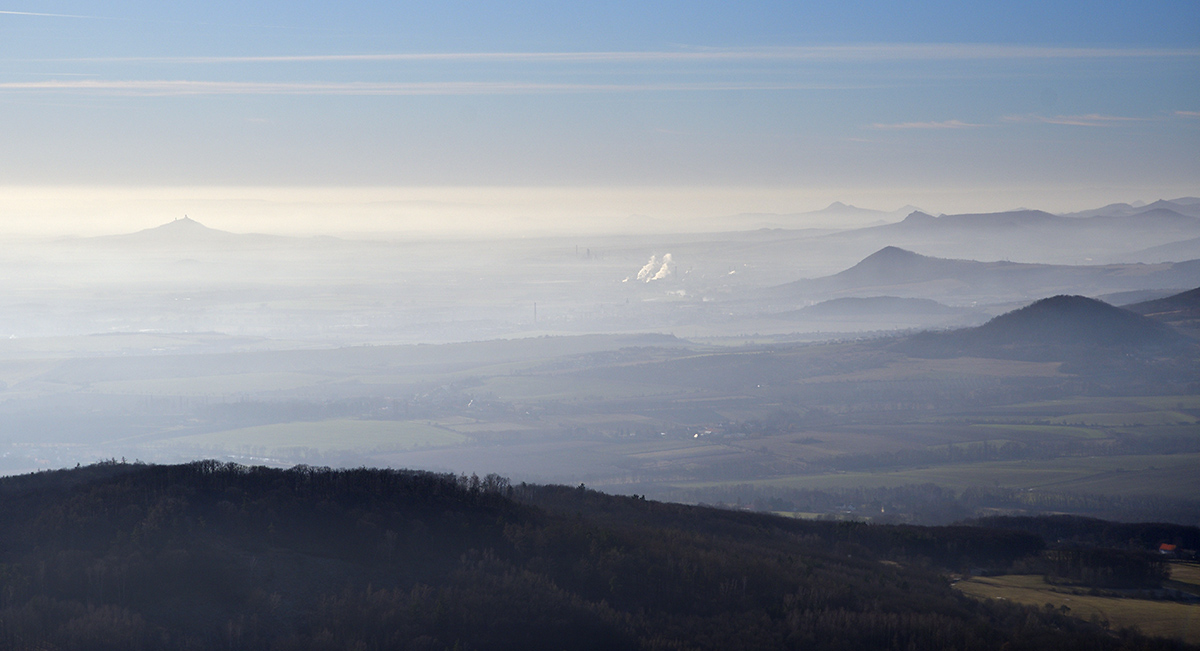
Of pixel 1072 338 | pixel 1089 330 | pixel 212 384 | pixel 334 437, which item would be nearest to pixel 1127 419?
pixel 1072 338

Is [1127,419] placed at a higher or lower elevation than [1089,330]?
lower

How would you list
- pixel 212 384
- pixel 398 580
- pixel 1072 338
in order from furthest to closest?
pixel 1072 338, pixel 212 384, pixel 398 580

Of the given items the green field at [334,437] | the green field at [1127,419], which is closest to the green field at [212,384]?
the green field at [334,437]

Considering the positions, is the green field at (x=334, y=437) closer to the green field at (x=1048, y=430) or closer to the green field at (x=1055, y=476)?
the green field at (x=1055, y=476)

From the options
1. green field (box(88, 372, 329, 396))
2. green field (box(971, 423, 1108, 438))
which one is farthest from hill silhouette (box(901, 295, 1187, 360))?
green field (box(88, 372, 329, 396))

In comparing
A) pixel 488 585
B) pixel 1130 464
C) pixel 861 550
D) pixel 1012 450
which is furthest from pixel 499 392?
pixel 488 585

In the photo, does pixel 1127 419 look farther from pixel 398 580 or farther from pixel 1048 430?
pixel 398 580

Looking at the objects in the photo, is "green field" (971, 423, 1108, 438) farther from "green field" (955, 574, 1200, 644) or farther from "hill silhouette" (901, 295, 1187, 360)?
"green field" (955, 574, 1200, 644)
